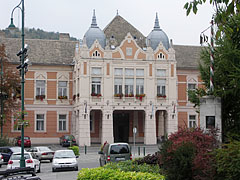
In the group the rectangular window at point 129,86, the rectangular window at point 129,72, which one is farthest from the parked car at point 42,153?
the rectangular window at point 129,72

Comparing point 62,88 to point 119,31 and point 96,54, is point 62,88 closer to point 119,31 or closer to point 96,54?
point 96,54

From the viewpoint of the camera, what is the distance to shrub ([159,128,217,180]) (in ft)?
41.2

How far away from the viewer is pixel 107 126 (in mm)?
51188

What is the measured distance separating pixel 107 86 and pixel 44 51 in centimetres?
1144

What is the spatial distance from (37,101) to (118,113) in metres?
10.4

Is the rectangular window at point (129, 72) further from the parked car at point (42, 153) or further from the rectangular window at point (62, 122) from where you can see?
the parked car at point (42, 153)

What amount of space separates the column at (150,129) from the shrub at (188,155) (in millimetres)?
37910

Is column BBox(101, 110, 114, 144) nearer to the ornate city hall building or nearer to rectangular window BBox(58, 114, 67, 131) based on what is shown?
the ornate city hall building

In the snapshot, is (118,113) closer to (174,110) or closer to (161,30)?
(174,110)

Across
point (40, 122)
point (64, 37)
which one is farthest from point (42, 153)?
point (64, 37)

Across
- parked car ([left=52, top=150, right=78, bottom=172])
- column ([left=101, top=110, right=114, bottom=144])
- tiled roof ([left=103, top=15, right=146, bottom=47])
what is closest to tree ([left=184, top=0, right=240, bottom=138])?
parked car ([left=52, top=150, right=78, bottom=172])

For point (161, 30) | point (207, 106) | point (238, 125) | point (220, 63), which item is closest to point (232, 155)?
point (207, 106)

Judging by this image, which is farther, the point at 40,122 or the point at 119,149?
the point at 40,122

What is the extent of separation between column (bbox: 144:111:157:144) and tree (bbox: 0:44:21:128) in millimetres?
15266
